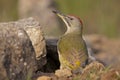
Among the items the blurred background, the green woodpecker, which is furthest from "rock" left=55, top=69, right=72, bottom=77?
the blurred background

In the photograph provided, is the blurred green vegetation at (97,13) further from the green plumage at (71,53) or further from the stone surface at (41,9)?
the green plumage at (71,53)

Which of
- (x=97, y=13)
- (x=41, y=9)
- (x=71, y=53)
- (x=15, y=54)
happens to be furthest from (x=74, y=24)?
(x=41, y=9)

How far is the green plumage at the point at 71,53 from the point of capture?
27.5 ft

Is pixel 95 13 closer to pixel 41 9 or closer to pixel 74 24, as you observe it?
pixel 41 9

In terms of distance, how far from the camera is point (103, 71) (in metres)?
7.58

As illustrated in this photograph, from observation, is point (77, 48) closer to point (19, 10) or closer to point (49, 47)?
point (49, 47)

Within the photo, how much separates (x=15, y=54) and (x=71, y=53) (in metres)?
1.15

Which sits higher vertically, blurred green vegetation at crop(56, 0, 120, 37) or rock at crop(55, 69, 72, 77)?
rock at crop(55, 69, 72, 77)

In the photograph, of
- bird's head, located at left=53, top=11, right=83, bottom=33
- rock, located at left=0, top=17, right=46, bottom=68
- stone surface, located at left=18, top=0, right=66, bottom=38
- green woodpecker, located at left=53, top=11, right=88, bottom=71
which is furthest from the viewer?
stone surface, located at left=18, top=0, right=66, bottom=38

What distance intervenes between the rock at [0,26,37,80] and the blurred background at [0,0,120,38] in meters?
9.02

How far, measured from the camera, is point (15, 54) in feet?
24.8

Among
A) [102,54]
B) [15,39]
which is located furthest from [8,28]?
[102,54]

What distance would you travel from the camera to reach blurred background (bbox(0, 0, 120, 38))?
16844mm

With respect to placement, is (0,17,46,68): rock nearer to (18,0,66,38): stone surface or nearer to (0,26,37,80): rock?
(0,26,37,80): rock
